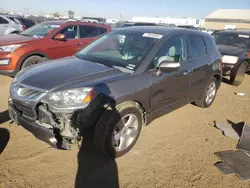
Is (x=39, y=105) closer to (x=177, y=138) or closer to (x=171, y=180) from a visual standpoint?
(x=171, y=180)

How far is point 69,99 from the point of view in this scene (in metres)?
2.69

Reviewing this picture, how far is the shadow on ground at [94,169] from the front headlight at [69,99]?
1.24 feet

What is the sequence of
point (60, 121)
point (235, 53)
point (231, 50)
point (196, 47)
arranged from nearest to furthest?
1. point (60, 121)
2. point (196, 47)
3. point (235, 53)
4. point (231, 50)

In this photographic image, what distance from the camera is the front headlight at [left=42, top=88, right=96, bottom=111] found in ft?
8.73

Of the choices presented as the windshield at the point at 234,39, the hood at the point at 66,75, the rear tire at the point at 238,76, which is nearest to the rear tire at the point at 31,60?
the hood at the point at 66,75

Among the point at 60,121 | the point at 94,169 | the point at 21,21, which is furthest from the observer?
the point at 21,21

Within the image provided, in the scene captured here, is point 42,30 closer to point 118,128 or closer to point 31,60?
point 31,60

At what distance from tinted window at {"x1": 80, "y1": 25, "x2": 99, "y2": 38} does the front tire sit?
4.95 m

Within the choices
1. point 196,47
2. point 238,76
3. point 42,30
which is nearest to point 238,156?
point 196,47

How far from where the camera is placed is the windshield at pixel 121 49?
3.49 meters

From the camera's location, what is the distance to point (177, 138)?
12.6 feet

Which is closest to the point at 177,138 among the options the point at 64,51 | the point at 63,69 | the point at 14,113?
the point at 63,69

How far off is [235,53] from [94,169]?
21.7 feet

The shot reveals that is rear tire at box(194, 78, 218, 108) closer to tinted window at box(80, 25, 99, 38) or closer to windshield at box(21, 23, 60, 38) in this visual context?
tinted window at box(80, 25, 99, 38)
